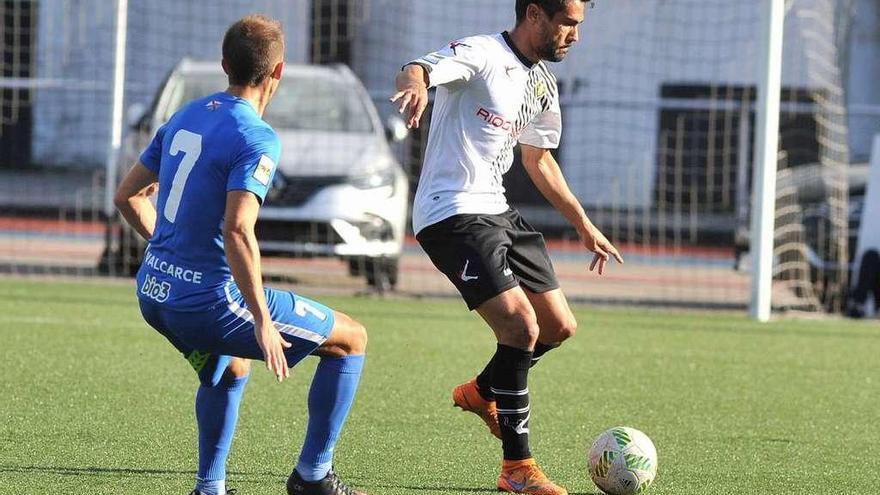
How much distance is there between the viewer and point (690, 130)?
21172mm

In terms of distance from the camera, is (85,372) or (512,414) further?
(85,372)

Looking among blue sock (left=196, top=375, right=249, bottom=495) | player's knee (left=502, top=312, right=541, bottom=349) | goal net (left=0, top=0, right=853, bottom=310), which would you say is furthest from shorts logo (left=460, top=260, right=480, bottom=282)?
goal net (left=0, top=0, right=853, bottom=310)

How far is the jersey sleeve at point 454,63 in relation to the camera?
5172mm

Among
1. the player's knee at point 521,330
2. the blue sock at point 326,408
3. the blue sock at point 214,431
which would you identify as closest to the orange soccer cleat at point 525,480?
the player's knee at point 521,330

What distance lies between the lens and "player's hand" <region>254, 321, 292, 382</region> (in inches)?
168

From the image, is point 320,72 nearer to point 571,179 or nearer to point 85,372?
point 85,372

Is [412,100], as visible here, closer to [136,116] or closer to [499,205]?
[499,205]

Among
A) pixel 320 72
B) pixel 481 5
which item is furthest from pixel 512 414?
pixel 481 5

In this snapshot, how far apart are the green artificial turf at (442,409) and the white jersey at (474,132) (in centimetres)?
100

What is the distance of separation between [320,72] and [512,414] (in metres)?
8.73

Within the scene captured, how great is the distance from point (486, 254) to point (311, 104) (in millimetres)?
8074

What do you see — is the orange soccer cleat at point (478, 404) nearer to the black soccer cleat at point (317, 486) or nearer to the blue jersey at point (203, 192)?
the black soccer cleat at point (317, 486)

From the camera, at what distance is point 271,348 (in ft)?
14.0

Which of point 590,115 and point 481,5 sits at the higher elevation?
point 481,5
